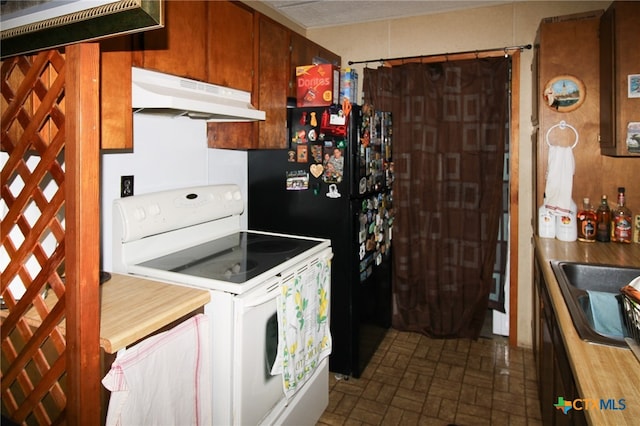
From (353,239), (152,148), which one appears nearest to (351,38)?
(353,239)

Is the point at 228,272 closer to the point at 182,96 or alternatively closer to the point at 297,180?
the point at 182,96

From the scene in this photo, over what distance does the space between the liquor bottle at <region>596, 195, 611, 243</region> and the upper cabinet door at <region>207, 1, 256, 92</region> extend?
2.10 m

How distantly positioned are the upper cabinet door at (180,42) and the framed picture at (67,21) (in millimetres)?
700

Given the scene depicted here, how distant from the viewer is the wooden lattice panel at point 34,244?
97 centimetres

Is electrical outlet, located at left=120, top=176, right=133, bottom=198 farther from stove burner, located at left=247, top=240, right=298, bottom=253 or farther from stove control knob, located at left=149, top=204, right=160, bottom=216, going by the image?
stove burner, located at left=247, top=240, right=298, bottom=253

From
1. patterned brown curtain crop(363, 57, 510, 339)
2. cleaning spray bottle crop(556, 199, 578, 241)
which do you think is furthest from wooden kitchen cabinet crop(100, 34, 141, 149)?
cleaning spray bottle crop(556, 199, 578, 241)

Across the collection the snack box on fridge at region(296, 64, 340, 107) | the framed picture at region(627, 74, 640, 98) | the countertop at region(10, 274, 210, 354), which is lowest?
the countertop at region(10, 274, 210, 354)

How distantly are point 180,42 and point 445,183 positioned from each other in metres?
2.09

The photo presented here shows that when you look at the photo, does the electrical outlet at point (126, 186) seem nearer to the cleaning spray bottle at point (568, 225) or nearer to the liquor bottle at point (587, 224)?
the cleaning spray bottle at point (568, 225)

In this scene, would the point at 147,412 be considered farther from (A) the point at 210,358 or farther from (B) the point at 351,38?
(B) the point at 351,38

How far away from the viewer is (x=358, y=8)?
304 cm

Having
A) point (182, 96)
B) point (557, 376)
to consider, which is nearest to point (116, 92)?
point (182, 96)

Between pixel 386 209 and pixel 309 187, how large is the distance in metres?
0.74

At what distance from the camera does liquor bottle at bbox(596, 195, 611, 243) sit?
237 centimetres
